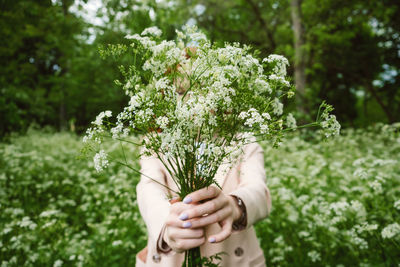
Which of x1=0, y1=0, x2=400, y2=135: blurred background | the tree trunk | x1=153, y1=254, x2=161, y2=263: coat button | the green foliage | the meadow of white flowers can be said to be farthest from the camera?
the tree trunk

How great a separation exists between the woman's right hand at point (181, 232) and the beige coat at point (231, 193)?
19 centimetres

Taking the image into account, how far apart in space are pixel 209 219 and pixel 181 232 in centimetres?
13

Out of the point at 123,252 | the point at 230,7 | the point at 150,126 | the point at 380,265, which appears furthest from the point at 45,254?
the point at 230,7

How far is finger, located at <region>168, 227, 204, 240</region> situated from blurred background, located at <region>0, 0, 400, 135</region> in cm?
68

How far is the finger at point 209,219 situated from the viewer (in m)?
1.17

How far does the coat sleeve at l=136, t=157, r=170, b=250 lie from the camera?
141 cm

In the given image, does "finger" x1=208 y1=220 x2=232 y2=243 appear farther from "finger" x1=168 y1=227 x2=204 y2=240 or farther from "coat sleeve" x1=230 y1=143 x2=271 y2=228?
"coat sleeve" x1=230 y1=143 x2=271 y2=228

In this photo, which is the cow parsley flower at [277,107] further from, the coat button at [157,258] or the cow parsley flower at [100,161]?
the coat button at [157,258]

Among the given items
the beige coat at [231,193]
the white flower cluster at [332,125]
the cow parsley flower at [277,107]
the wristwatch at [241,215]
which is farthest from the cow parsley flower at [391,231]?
the cow parsley flower at [277,107]

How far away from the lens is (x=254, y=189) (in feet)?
5.06

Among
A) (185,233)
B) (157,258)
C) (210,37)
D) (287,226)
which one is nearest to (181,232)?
(185,233)

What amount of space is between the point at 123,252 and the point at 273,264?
1604 mm

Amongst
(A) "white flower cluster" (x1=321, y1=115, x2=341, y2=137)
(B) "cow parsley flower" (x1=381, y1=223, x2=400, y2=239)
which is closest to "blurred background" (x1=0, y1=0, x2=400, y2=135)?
(A) "white flower cluster" (x1=321, y1=115, x2=341, y2=137)

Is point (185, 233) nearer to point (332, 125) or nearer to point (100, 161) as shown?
point (100, 161)
